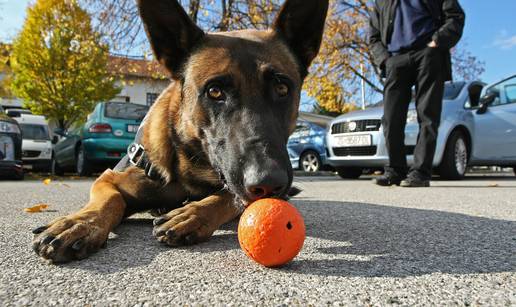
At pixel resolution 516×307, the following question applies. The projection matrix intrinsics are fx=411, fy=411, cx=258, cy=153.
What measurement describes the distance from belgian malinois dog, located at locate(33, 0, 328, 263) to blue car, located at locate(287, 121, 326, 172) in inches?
324

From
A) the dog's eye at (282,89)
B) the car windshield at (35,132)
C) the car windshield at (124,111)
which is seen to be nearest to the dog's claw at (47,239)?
the dog's eye at (282,89)

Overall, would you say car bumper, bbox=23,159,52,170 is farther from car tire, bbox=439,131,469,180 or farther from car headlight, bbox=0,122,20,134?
car tire, bbox=439,131,469,180

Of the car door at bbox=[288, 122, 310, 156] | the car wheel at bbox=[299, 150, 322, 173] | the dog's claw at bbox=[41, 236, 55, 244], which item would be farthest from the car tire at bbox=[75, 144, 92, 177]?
the dog's claw at bbox=[41, 236, 55, 244]

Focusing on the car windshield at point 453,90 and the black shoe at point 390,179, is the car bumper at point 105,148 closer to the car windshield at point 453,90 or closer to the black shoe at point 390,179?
the black shoe at point 390,179

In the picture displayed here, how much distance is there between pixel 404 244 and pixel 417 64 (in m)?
3.80

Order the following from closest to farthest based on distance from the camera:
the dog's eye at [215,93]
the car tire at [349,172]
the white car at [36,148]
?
the dog's eye at [215,93]
the car tire at [349,172]
the white car at [36,148]

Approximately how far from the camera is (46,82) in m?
23.3

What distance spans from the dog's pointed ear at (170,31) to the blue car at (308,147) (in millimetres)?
8505

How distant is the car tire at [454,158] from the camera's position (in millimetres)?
7262

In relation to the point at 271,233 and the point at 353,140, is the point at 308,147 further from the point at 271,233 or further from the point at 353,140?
the point at 271,233

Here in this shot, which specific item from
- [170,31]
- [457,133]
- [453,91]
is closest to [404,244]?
[170,31]

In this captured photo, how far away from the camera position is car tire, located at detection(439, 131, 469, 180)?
23.8ft

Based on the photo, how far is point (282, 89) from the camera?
224 cm

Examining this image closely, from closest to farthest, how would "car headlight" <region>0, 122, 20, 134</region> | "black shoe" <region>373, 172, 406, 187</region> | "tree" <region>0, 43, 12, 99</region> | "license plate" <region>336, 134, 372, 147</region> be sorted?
"black shoe" <region>373, 172, 406, 187</region>, "car headlight" <region>0, 122, 20, 134</region>, "license plate" <region>336, 134, 372, 147</region>, "tree" <region>0, 43, 12, 99</region>
